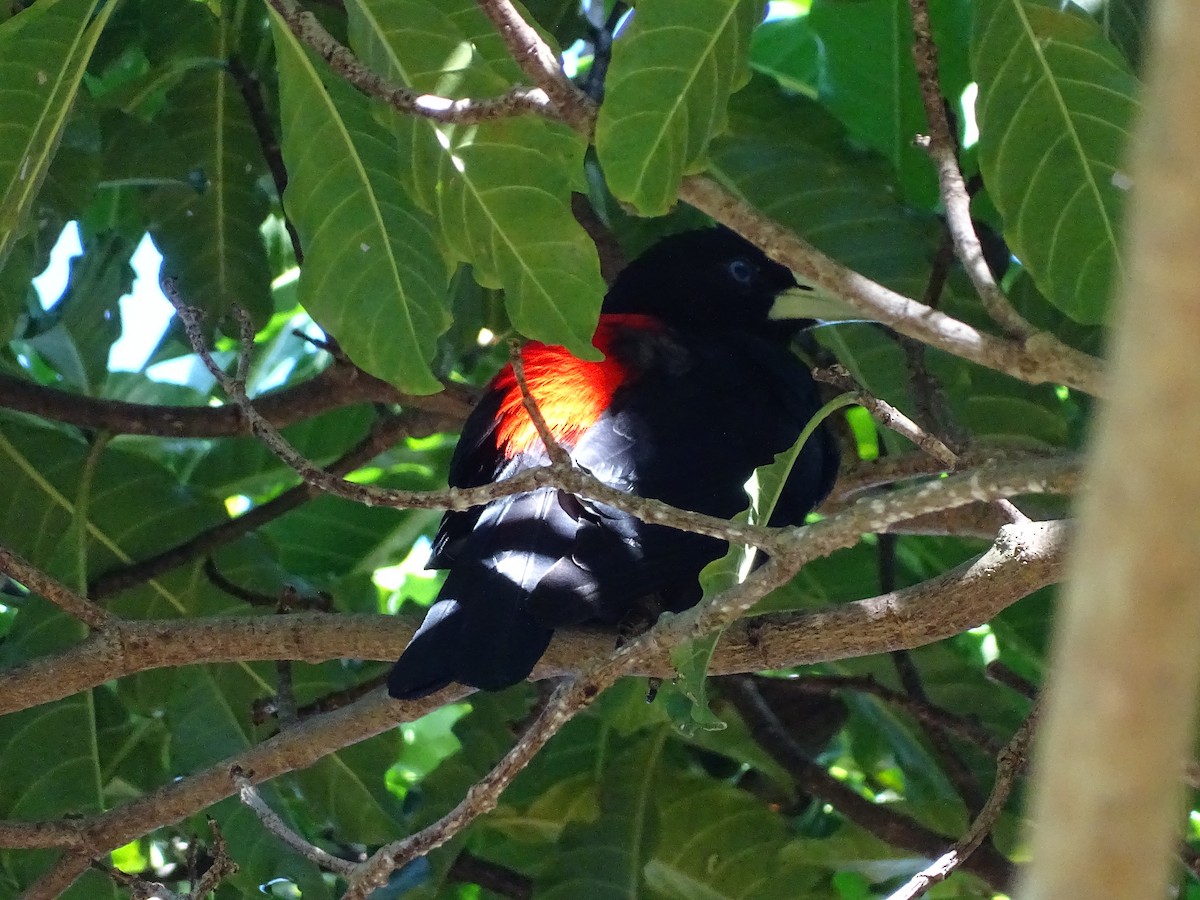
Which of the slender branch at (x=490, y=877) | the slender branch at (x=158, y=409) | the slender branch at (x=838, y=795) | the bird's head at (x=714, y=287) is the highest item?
the bird's head at (x=714, y=287)

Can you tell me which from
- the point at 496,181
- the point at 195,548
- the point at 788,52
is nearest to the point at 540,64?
the point at 496,181

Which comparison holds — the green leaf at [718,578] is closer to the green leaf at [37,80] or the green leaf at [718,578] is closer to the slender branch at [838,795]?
the slender branch at [838,795]

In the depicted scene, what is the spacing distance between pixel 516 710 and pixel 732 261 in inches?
52.2

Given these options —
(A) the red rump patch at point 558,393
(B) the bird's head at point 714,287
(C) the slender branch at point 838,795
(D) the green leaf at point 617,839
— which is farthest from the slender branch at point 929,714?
(B) the bird's head at point 714,287

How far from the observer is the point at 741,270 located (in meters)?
3.67

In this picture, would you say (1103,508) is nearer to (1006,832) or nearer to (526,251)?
(526,251)

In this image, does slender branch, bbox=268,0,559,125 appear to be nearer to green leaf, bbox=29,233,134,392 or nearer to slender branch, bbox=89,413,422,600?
slender branch, bbox=89,413,422,600

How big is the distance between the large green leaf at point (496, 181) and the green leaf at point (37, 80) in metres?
0.51

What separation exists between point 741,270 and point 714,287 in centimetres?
8

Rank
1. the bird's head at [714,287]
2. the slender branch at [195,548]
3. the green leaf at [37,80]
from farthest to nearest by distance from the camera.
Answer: the bird's head at [714,287] → the slender branch at [195,548] → the green leaf at [37,80]

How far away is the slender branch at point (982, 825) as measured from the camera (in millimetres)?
1938

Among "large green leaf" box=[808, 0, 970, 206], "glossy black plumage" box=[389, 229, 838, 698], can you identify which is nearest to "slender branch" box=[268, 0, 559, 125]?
"glossy black plumage" box=[389, 229, 838, 698]

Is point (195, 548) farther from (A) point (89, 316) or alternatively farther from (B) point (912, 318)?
(B) point (912, 318)

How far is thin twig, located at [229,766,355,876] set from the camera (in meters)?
1.96
